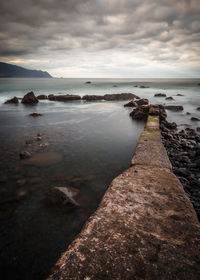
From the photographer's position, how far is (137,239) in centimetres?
171

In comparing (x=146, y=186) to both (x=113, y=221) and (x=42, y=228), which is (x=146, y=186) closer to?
(x=113, y=221)

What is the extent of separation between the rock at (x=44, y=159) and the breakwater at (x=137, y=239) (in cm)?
344

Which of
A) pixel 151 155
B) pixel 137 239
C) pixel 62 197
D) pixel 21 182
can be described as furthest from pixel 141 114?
pixel 137 239

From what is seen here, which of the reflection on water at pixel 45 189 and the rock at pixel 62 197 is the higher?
the rock at pixel 62 197

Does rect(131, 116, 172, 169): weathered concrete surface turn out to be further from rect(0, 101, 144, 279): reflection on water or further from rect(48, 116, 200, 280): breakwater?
rect(48, 116, 200, 280): breakwater

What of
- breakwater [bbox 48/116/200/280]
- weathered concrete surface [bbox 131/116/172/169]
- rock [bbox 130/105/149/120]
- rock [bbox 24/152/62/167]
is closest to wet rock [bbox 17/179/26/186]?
rock [bbox 24/152/62/167]

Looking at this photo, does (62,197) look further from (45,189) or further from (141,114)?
(141,114)

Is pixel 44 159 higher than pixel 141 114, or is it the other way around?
pixel 141 114

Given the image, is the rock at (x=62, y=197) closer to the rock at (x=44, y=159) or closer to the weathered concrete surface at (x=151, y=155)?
the weathered concrete surface at (x=151, y=155)

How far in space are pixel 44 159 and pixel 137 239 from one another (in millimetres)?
4781

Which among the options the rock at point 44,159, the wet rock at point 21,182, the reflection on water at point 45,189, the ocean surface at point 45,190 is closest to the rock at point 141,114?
the reflection on water at point 45,189

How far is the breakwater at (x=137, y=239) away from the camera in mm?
1367

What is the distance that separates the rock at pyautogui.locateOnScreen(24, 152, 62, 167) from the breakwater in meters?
3.44

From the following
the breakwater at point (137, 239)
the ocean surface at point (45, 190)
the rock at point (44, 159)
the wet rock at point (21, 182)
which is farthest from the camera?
the rock at point (44, 159)
